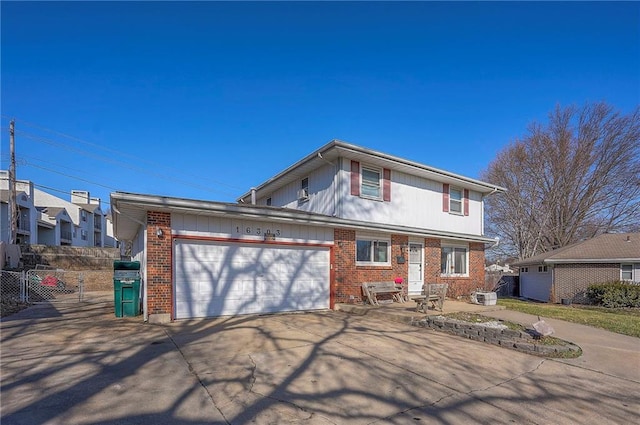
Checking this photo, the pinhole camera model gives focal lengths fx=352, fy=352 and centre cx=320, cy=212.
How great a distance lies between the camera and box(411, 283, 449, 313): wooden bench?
9.99 metres

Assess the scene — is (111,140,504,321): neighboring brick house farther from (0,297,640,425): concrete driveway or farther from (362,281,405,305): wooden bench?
(0,297,640,425): concrete driveway

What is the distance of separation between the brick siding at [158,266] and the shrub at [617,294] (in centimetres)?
1939

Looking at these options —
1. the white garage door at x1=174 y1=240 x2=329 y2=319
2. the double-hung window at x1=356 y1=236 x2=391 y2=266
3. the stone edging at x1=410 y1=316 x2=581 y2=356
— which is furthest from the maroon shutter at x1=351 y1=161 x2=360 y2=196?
the stone edging at x1=410 y1=316 x2=581 y2=356

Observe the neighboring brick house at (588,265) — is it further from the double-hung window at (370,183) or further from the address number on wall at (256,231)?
the address number on wall at (256,231)

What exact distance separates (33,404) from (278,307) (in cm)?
678

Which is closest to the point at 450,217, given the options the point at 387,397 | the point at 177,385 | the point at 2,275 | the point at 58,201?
the point at 387,397

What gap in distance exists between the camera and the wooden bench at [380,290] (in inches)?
460

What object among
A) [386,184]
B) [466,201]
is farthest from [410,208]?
[466,201]

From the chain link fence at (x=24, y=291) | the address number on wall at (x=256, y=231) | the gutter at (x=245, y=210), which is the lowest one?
the chain link fence at (x=24, y=291)

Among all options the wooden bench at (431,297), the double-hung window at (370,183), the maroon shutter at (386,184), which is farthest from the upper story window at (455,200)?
the wooden bench at (431,297)

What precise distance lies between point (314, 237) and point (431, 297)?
13.0 ft

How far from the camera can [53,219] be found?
4125 cm

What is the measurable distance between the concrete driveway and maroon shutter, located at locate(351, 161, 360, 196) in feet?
20.2

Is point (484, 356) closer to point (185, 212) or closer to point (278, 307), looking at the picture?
point (278, 307)
